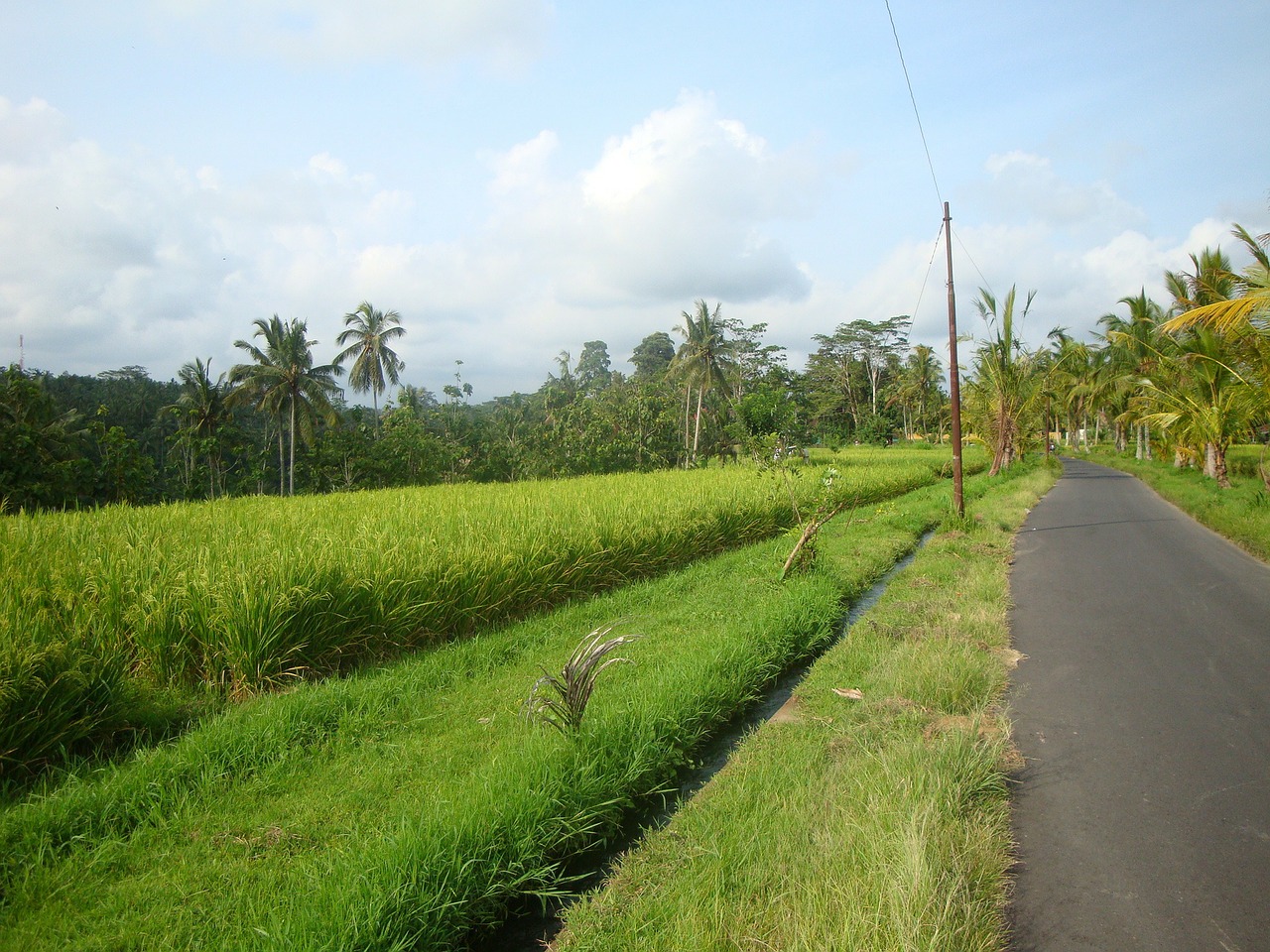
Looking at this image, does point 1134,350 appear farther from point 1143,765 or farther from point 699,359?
point 1143,765

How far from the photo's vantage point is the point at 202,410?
2733 centimetres

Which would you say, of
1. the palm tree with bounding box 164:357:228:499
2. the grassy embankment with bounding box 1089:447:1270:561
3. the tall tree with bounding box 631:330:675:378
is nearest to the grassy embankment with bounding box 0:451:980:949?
the grassy embankment with bounding box 1089:447:1270:561

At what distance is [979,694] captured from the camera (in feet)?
15.6

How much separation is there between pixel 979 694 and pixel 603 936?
10.6ft

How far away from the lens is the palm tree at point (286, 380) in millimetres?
28922

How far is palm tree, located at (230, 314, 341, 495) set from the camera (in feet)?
94.9

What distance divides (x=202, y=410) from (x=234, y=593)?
1044 inches

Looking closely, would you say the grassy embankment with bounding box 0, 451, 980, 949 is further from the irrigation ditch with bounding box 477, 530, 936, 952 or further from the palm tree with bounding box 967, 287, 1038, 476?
the palm tree with bounding box 967, 287, 1038, 476

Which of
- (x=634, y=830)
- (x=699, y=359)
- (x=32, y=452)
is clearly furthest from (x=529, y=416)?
(x=634, y=830)

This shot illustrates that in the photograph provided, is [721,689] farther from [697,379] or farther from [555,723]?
[697,379]

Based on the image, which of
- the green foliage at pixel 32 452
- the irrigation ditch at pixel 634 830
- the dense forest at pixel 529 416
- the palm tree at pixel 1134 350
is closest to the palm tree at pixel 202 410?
the dense forest at pixel 529 416

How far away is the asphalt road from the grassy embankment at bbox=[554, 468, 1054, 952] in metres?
0.21

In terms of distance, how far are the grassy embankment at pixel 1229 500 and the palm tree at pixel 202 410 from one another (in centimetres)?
2906

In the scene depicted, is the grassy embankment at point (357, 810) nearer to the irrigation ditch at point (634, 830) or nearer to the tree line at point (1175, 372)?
the irrigation ditch at point (634, 830)
